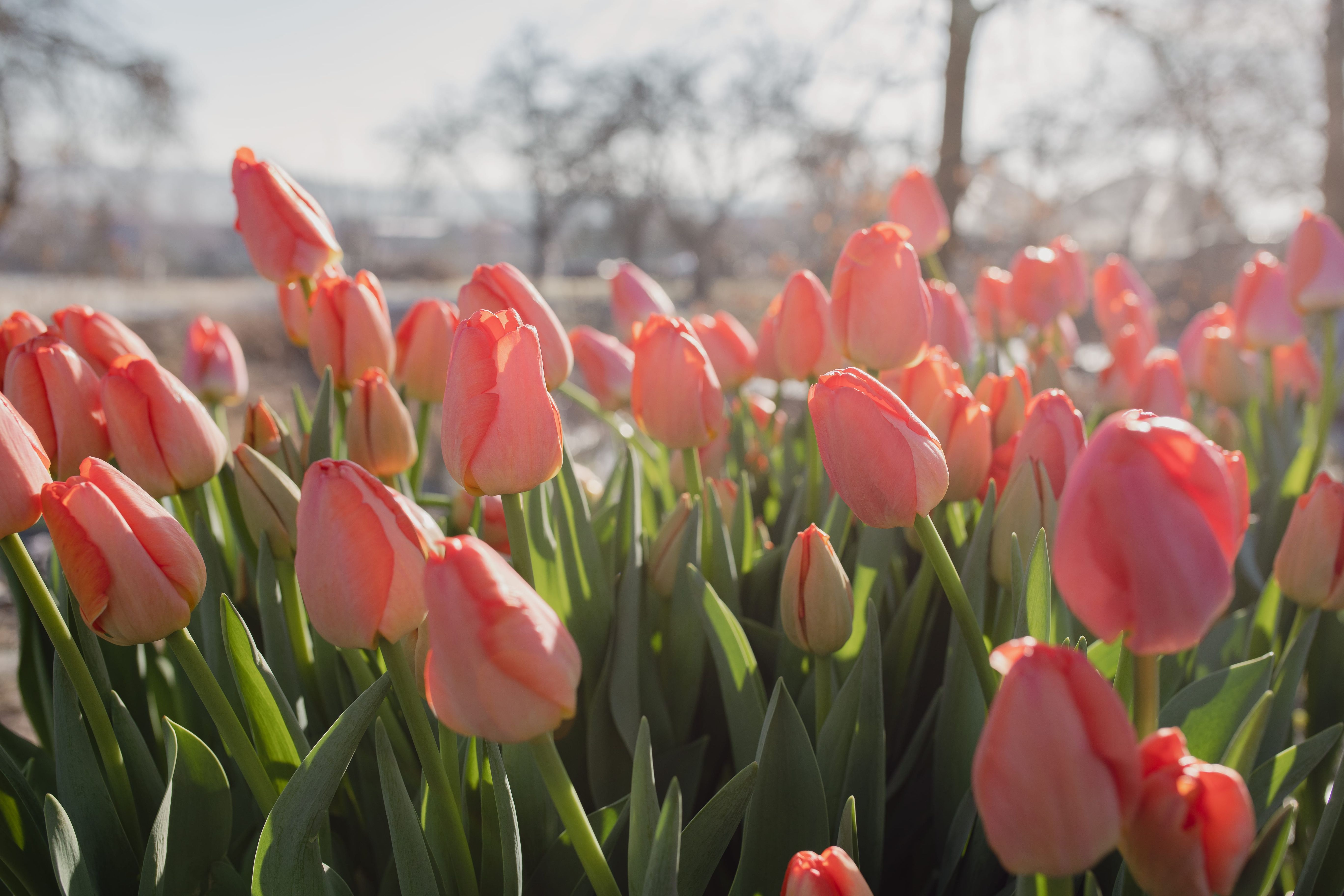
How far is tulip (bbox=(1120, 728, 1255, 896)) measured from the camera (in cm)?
36

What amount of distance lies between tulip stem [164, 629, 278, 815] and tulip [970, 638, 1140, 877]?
0.48m

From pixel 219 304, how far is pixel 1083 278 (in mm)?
8818

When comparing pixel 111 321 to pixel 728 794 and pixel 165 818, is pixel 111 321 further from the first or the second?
pixel 728 794

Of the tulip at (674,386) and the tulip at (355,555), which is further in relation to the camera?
the tulip at (674,386)

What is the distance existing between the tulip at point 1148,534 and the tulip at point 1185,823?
5 centimetres

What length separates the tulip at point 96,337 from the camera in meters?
0.95

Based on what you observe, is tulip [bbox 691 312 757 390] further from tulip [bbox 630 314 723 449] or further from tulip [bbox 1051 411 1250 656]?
tulip [bbox 1051 411 1250 656]

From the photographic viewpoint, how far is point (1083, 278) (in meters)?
1.77

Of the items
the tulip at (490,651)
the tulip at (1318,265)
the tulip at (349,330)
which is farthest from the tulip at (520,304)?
the tulip at (1318,265)

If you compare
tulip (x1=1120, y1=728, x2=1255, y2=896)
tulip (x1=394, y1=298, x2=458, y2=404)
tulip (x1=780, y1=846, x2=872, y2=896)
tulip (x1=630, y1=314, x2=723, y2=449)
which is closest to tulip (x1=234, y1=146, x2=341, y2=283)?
tulip (x1=394, y1=298, x2=458, y2=404)

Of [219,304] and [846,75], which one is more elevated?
[846,75]

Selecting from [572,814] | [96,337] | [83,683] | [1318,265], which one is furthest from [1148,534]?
[1318,265]

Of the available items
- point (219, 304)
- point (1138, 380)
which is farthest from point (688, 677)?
point (219, 304)

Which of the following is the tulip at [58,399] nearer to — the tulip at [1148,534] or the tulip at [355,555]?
the tulip at [355,555]
